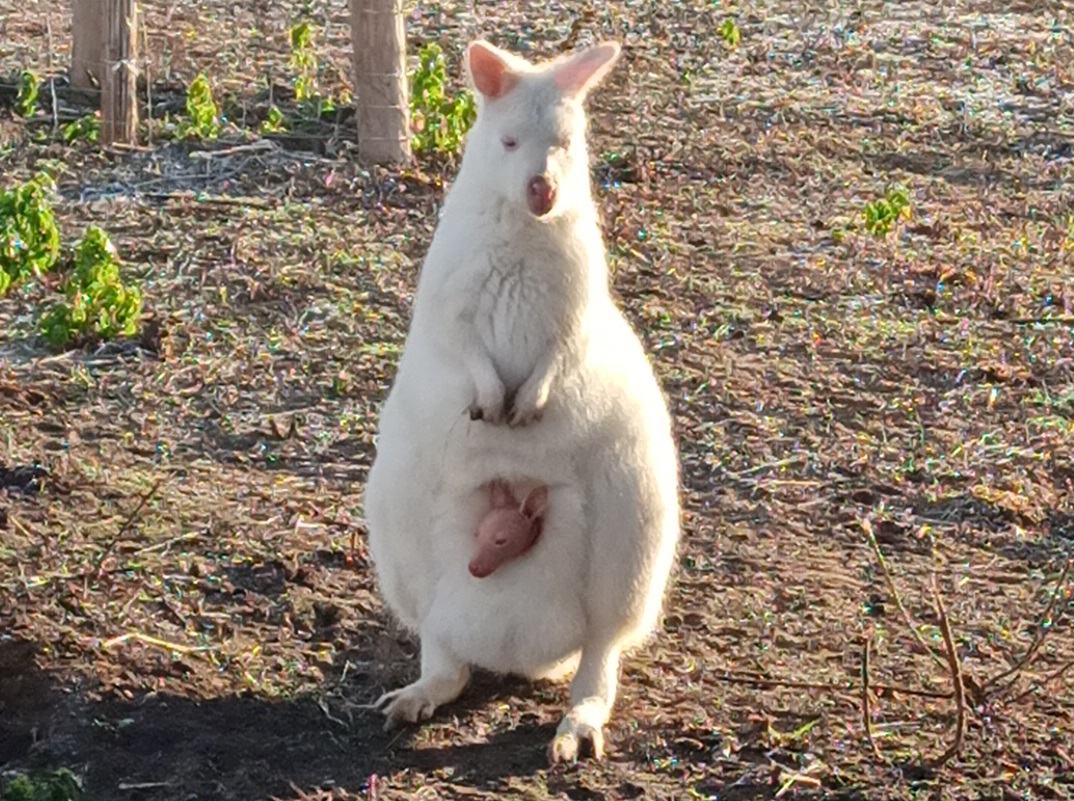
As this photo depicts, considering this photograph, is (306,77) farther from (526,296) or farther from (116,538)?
Answer: (526,296)

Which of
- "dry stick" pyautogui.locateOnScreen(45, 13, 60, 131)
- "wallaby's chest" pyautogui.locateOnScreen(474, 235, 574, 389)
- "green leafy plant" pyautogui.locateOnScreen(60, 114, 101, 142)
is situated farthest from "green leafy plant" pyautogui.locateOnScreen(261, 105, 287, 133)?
"wallaby's chest" pyautogui.locateOnScreen(474, 235, 574, 389)

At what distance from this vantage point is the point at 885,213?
727 centimetres

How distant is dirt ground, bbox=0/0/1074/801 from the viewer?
3.98 metres

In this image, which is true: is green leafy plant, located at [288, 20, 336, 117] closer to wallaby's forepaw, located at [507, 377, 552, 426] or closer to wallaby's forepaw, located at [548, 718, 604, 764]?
wallaby's forepaw, located at [507, 377, 552, 426]

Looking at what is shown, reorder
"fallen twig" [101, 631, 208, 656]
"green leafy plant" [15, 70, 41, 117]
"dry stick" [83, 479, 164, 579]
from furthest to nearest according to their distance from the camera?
"green leafy plant" [15, 70, 41, 117] < "dry stick" [83, 479, 164, 579] < "fallen twig" [101, 631, 208, 656]

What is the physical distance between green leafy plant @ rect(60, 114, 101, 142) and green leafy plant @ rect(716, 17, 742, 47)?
322 centimetres

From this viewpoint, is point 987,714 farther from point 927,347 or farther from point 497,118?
point 927,347

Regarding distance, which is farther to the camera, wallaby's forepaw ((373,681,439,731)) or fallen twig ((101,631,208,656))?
fallen twig ((101,631,208,656))

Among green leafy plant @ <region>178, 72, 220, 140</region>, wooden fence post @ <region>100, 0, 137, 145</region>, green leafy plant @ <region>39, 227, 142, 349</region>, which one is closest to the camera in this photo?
green leafy plant @ <region>39, 227, 142, 349</region>

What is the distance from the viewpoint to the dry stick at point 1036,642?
3772 millimetres

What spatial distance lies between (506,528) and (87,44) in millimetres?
4813

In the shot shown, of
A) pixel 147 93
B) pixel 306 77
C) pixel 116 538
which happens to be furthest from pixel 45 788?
pixel 306 77

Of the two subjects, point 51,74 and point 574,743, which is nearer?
point 574,743

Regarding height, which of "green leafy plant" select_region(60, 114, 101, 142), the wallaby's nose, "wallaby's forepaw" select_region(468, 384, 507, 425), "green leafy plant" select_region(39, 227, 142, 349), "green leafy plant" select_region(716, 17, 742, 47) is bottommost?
"green leafy plant" select_region(39, 227, 142, 349)
